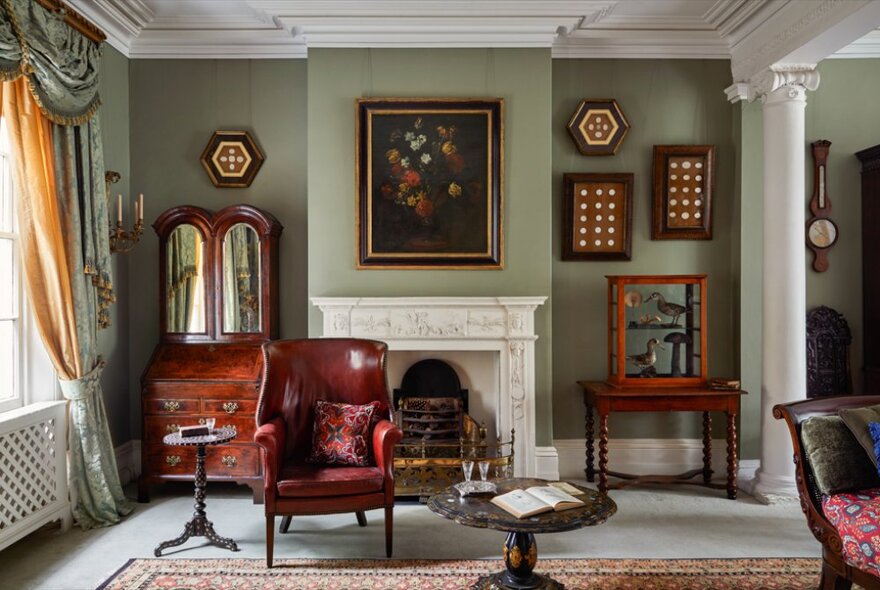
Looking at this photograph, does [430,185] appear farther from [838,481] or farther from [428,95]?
[838,481]

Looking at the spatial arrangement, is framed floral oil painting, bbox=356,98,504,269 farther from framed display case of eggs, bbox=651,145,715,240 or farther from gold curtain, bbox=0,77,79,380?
gold curtain, bbox=0,77,79,380

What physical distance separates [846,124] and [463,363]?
3.40 meters

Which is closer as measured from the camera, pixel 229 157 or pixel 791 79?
pixel 791 79

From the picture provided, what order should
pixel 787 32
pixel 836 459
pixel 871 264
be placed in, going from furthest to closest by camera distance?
pixel 871 264 → pixel 787 32 → pixel 836 459

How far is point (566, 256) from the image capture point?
4.76 metres

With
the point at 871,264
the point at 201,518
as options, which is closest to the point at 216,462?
the point at 201,518

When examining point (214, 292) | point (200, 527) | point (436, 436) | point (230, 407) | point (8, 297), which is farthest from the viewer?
point (214, 292)

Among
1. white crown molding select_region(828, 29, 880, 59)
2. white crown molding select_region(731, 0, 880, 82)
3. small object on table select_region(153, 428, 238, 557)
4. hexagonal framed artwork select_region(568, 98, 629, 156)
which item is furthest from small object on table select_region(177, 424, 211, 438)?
white crown molding select_region(828, 29, 880, 59)

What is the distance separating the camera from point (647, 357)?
4395 mm

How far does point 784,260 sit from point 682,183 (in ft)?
3.01

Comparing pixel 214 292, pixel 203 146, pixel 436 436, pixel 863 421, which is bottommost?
pixel 436 436

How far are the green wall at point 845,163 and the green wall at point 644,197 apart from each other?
647 mm

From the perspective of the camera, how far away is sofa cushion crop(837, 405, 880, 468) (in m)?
2.72

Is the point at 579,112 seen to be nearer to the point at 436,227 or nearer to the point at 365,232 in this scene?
the point at 436,227
